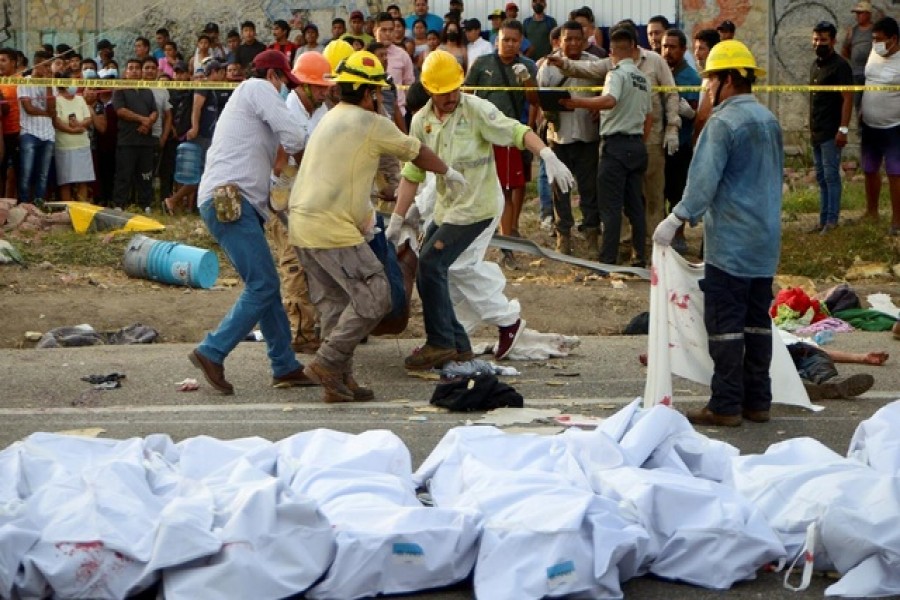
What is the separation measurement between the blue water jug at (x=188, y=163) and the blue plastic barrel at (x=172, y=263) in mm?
4003

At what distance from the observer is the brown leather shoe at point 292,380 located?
9594 millimetres

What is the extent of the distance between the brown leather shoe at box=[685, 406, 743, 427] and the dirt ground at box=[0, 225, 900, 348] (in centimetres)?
367

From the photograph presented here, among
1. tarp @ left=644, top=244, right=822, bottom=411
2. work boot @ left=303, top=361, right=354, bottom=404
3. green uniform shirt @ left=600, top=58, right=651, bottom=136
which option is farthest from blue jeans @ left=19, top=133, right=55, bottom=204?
tarp @ left=644, top=244, right=822, bottom=411

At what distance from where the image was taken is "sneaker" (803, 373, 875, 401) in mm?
9234

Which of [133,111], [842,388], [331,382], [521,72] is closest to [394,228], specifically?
[331,382]

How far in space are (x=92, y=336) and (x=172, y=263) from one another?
2.14 metres

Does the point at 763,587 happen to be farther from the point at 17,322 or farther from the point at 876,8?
the point at 876,8

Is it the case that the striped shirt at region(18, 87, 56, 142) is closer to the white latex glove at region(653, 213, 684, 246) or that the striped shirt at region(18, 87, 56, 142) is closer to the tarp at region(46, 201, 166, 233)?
the tarp at region(46, 201, 166, 233)

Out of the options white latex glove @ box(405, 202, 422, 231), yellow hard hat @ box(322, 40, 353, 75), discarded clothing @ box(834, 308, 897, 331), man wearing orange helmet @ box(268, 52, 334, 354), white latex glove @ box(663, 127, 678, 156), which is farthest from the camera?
white latex glove @ box(663, 127, 678, 156)

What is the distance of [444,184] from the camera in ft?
32.7

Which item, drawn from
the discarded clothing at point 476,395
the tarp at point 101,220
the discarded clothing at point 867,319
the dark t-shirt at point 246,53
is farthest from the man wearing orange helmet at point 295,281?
the dark t-shirt at point 246,53

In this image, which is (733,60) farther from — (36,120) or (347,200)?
(36,120)

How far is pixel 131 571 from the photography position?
18.0 feet

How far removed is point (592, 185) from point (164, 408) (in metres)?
6.62
